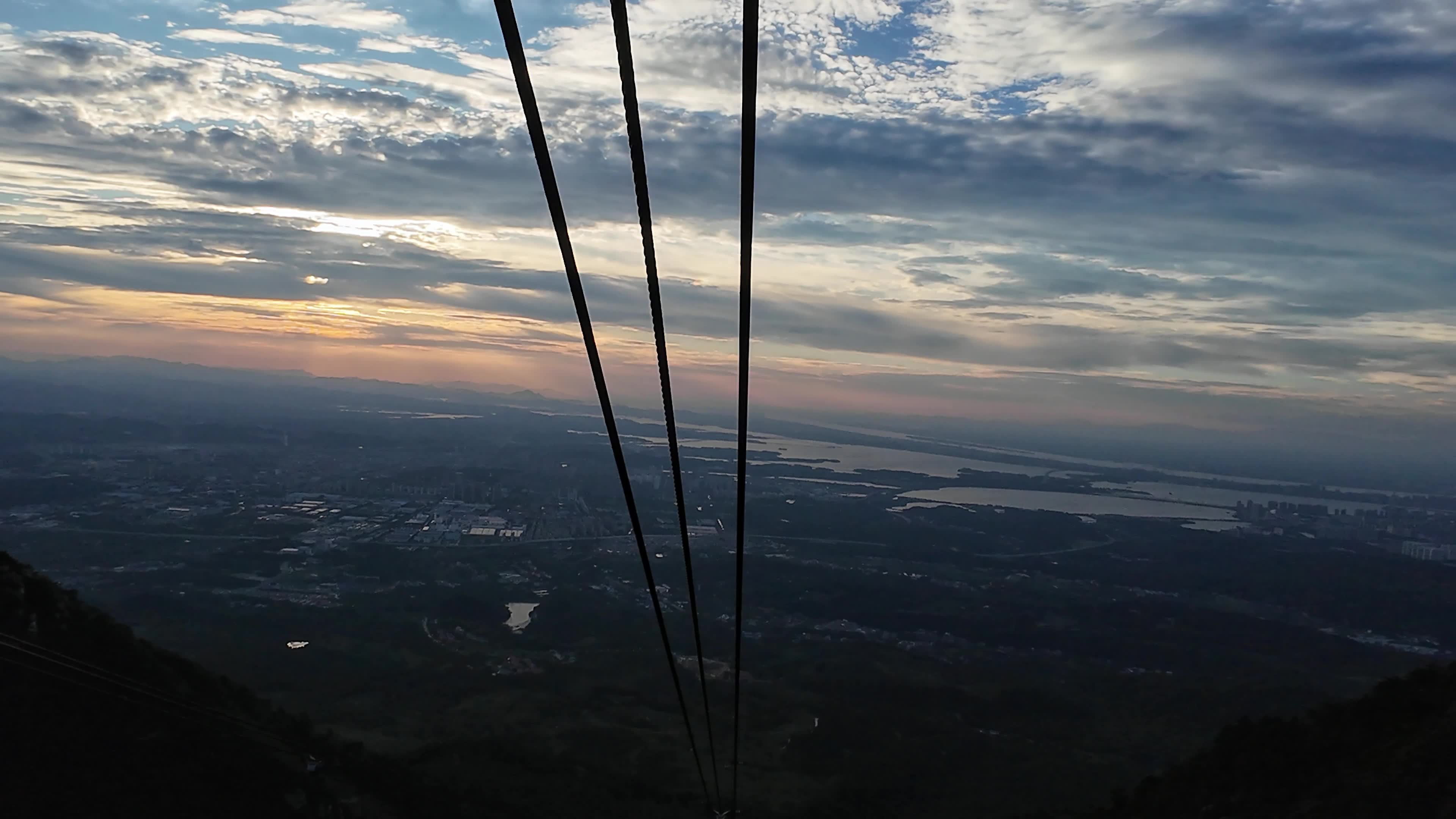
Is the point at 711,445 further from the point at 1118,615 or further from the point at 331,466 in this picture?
the point at 1118,615

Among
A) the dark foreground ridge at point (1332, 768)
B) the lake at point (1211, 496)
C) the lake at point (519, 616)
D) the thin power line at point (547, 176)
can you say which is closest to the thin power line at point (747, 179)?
the thin power line at point (547, 176)

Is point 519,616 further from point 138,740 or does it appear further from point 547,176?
point 547,176

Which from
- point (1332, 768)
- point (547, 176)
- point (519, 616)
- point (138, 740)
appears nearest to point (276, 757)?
point (138, 740)

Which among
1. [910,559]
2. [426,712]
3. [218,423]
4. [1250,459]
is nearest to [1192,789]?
[426,712]

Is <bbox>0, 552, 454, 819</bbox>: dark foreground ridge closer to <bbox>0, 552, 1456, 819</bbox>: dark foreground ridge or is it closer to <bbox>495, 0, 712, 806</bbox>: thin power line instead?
<bbox>0, 552, 1456, 819</bbox>: dark foreground ridge

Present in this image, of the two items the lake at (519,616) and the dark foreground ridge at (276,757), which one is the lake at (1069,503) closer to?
the lake at (519,616)

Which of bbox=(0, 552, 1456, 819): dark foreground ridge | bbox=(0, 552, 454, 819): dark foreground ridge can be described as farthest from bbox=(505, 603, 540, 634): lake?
bbox=(0, 552, 454, 819): dark foreground ridge

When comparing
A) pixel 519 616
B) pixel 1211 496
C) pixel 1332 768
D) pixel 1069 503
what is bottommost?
pixel 519 616
